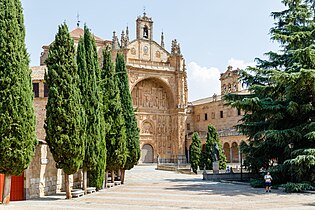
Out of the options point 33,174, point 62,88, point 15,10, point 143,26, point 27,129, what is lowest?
point 33,174

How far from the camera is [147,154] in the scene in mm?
50812

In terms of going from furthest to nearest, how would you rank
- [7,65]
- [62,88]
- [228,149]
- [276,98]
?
[228,149]
[276,98]
[62,88]
[7,65]

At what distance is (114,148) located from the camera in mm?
21125

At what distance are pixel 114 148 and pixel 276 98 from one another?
9264mm

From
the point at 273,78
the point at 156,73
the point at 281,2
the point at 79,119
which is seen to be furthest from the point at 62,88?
the point at 156,73

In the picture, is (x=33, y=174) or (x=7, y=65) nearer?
(x=7, y=65)

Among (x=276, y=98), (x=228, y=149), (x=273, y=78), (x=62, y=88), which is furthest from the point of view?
(x=228, y=149)

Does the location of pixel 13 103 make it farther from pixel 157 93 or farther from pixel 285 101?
pixel 157 93

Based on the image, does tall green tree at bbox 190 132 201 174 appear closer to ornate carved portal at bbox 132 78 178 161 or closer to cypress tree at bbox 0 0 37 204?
ornate carved portal at bbox 132 78 178 161

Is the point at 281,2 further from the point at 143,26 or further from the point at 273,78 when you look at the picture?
the point at 143,26

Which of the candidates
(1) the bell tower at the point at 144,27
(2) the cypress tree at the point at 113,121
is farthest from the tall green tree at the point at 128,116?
(1) the bell tower at the point at 144,27

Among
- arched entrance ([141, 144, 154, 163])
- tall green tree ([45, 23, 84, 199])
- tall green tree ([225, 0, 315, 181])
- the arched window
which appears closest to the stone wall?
tall green tree ([45, 23, 84, 199])

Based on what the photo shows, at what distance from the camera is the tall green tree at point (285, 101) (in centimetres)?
1730

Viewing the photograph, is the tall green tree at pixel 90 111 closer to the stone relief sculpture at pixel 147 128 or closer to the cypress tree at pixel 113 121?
the cypress tree at pixel 113 121
